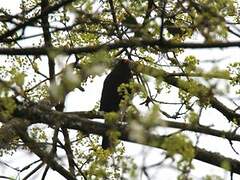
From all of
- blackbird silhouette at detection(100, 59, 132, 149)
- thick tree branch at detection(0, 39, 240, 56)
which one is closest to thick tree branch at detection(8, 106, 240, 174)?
thick tree branch at detection(0, 39, 240, 56)

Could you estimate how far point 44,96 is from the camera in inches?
198

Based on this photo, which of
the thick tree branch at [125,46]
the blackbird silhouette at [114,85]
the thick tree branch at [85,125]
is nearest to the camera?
the thick tree branch at [125,46]

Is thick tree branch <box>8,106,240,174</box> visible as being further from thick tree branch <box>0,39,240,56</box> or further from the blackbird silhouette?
the blackbird silhouette

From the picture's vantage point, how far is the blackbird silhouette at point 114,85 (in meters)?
5.25

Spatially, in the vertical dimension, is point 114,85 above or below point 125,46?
above

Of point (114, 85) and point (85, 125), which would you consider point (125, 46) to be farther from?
point (114, 85)

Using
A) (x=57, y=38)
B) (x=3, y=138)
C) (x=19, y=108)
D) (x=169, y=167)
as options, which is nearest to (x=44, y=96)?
(x=57, y=38)

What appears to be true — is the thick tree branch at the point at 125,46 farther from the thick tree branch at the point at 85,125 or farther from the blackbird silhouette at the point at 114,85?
the blackbird silhouette at the point at 114,85

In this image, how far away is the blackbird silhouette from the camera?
17.2 feet

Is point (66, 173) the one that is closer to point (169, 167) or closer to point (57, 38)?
point (57, 38)

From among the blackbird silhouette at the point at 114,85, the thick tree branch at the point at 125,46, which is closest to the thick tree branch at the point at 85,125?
the thick tree branch at the point at 125,46

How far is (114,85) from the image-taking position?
5.44m

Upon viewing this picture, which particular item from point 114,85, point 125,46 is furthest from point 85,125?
point 114,85

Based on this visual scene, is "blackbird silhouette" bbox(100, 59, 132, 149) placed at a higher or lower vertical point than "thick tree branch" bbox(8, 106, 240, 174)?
higher
